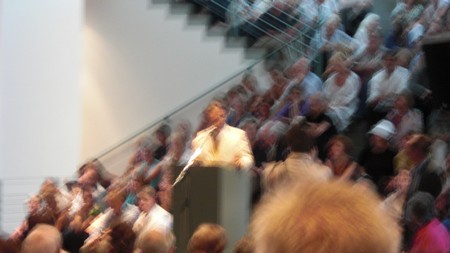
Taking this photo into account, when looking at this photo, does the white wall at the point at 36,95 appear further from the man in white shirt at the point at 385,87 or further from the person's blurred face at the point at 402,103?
the person's blurred face at the point at 402,103

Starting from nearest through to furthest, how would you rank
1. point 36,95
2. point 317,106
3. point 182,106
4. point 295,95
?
1. point 317,106
2. point 295,95
3. point 36,95
4. point 182,106

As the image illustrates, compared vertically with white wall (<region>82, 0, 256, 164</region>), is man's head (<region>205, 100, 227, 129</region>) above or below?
above

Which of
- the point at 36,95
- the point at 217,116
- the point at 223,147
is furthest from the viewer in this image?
the point at 36,95

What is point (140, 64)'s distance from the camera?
38.4ft

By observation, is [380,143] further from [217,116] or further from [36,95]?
[36,95]

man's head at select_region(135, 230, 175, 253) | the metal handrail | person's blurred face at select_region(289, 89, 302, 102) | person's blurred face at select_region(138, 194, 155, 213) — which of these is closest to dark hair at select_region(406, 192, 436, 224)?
man's head at select_region(135, 230, 175, 253)

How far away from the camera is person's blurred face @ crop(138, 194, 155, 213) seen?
22.6ft

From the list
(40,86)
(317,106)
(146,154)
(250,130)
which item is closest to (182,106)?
(146,154)

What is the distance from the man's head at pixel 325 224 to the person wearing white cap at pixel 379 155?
6369mm

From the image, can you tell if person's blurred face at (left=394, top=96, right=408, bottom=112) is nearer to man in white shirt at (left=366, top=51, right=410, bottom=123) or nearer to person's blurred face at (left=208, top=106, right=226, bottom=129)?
man in white shirt at (left=366, top=51, right=410, bottom=123)

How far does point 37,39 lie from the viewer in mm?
10211

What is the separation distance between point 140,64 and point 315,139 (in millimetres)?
4268

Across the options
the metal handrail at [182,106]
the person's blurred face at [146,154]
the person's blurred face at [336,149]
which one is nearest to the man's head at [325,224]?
the person's blurred face at [336,149]

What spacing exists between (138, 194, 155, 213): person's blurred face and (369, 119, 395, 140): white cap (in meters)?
A: 2.42
